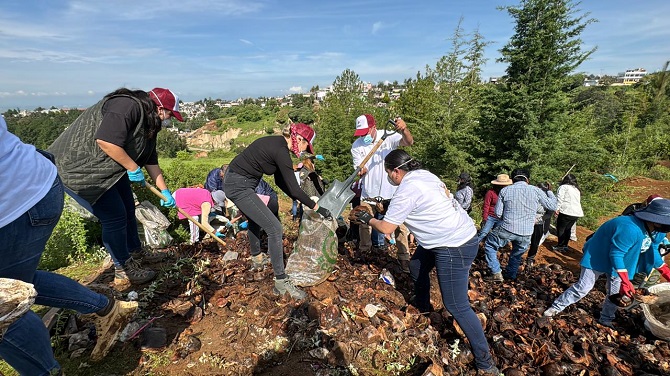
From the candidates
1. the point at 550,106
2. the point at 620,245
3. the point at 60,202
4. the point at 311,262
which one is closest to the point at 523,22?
the point at 550,106

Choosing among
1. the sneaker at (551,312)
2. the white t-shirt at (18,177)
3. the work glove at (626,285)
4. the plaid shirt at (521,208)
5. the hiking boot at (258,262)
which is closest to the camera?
the white t-shirt at (18,177)

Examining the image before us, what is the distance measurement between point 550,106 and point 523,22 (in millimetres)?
2421

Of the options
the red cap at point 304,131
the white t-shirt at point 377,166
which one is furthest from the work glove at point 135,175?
the white t-shirt at point 377,166

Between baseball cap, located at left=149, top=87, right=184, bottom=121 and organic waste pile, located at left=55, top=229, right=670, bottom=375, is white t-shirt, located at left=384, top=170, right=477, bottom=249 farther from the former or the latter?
baseball cap, located at left=149, top=87, right=184, bottom=121

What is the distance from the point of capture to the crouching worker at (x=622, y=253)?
116 inches

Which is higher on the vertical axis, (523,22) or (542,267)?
(523,22)

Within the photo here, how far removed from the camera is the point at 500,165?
923 centimetres

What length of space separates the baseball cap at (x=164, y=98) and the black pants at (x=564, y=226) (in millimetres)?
6752

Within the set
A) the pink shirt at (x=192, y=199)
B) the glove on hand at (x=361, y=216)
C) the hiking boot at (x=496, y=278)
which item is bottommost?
the hiking boot at (x=496, y=278)

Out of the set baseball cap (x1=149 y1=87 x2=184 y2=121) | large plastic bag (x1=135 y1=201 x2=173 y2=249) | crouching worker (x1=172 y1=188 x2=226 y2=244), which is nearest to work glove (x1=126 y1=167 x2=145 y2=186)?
baseball cap (x1=149 y1=87 x2=184 y2=121)

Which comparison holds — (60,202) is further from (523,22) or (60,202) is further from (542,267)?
(523,22)

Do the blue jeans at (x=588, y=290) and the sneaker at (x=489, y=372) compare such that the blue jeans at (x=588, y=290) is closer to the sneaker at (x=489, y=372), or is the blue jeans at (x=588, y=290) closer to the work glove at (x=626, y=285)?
the work glove at (x=626, y=285)

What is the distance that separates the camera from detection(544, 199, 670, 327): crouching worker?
2959 millimetres

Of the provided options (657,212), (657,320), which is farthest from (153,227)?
(657,320)
